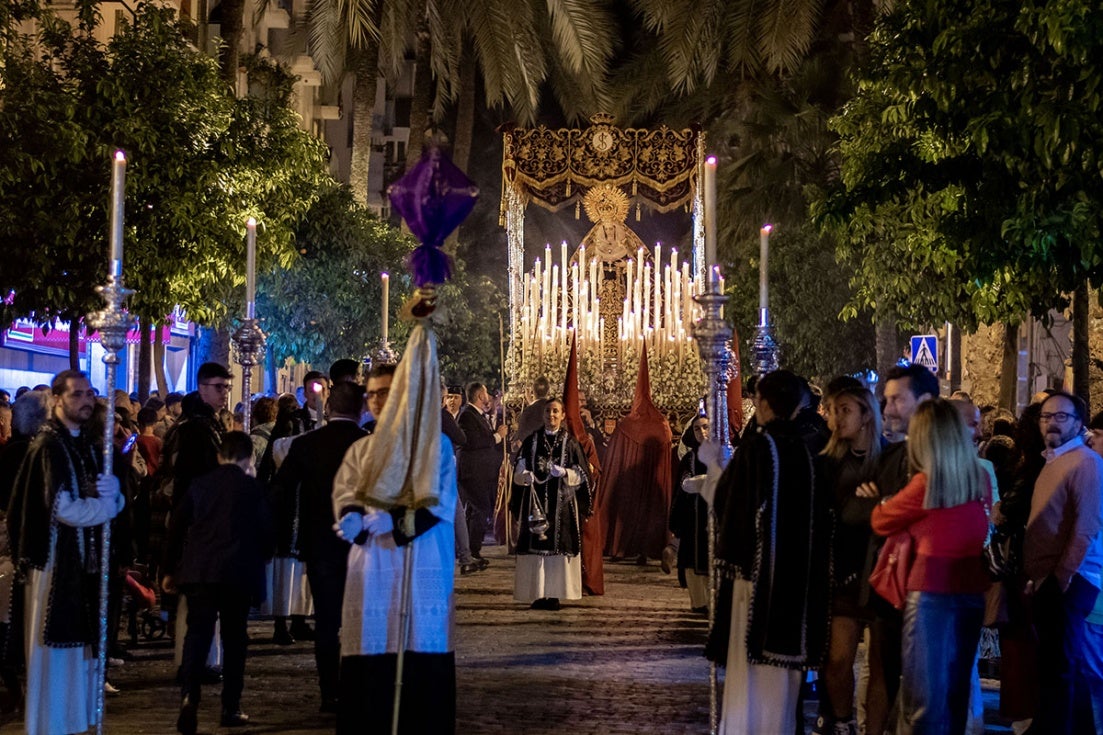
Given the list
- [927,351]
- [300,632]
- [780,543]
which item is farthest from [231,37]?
[780,543]

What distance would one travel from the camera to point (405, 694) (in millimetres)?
7453

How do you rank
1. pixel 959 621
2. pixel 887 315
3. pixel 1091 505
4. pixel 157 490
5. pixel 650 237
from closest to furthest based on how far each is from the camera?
pixel 959 621
pixel 1091 505
pixel 157 490
pixel 887 315
pixel 650 237

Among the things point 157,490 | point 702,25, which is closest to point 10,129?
point 157,490

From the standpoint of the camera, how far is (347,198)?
27016 mm

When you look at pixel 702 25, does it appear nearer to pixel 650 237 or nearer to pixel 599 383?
pixel 599 383

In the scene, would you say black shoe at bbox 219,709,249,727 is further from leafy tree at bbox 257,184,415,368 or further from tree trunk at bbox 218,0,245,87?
leafy tree at bbox 257,184,415,368

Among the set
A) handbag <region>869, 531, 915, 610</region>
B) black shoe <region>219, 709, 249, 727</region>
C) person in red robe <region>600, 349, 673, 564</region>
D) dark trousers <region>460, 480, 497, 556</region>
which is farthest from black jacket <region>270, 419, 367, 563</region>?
person in red robe <region>600, 349, 673, 564</region>

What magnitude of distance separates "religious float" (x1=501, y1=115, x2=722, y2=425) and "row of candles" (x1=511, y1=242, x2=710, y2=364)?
1 cm

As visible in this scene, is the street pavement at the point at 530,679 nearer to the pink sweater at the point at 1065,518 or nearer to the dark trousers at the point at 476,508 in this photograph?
the pink sweater at the point at 1065,518

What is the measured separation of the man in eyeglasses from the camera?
8336 mm

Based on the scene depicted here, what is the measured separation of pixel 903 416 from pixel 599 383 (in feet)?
49.0

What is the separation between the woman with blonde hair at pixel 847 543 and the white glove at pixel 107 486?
138 inches

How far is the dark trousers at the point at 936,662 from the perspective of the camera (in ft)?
24.3

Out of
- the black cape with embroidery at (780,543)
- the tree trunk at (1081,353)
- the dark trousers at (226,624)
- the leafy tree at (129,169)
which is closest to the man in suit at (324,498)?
the dark trousers at (226,624)
